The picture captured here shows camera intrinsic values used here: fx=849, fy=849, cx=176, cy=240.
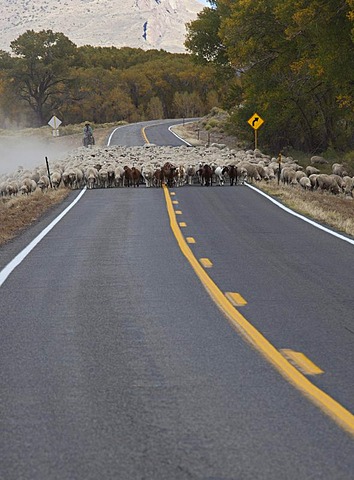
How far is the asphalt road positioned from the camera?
4.84 m

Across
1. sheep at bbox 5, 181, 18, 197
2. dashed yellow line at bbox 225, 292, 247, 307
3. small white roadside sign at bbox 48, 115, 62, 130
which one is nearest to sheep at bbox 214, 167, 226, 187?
sheep at bbox 5, 181, 18, 197

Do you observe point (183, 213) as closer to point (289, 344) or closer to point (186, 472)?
point (289, 344)

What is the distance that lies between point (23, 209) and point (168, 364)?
17421mm

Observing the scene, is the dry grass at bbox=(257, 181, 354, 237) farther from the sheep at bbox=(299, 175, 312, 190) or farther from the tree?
the tree

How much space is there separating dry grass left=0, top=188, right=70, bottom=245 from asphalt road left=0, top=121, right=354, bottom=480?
12.3 ft

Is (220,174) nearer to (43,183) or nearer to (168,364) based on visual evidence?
(43,183)

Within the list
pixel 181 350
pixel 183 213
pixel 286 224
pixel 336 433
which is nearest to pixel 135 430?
pixel 336 433

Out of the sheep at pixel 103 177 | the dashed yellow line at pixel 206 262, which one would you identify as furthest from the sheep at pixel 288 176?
the dashed yellow line at pixel 206 262

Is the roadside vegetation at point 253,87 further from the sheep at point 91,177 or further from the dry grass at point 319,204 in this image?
the sheep at point 91,177

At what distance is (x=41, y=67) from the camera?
99.6m

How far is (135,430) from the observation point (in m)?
5.32

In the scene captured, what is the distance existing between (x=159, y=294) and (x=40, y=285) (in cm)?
179

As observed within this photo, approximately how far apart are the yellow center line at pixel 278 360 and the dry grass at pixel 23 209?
7.18 m

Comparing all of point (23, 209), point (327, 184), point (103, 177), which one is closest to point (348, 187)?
point (327, 184)
